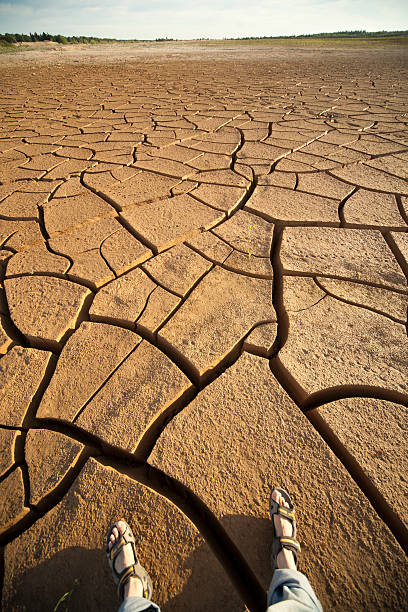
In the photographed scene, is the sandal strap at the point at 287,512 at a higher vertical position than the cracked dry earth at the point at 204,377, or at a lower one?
lower

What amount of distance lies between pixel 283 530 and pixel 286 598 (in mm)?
119

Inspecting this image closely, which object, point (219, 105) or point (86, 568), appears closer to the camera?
point (86, 568)

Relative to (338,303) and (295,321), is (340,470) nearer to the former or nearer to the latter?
(295,321)

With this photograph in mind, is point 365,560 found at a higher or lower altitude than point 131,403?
lower

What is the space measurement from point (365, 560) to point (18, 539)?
33.6 inches

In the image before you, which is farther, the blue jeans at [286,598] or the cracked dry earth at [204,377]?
the cracked dry earth at [204,377]

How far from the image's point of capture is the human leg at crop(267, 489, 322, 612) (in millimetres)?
647

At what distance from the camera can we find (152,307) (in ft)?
4.37

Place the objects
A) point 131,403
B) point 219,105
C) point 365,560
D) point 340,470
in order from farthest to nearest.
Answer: point 219,105 → point 131,403 → point 340,470 → point 365,560

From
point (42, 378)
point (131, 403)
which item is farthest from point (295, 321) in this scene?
point (42, 378)

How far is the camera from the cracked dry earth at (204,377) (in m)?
0.74

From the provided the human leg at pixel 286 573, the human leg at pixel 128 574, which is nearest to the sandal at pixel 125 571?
the human leg at pixel 128 574

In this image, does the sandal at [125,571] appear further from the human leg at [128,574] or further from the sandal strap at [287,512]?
the sandal strap at [287,512]

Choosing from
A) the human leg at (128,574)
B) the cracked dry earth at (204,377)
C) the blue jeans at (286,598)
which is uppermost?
the cracked dry earth at (204,377)
